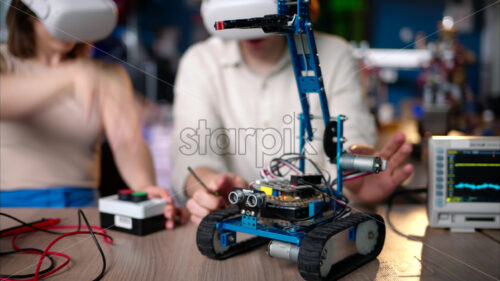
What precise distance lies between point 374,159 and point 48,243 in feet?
1.97

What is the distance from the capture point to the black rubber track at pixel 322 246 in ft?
2.03

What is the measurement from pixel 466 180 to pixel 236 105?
2.37 ft

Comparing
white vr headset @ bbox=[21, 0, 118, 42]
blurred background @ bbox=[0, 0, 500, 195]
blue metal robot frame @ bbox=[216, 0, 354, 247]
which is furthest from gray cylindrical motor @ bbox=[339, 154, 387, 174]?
blurred background @ bbox=[0, 0, 500, 195]

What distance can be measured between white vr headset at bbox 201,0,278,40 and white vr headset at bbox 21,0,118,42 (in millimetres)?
254

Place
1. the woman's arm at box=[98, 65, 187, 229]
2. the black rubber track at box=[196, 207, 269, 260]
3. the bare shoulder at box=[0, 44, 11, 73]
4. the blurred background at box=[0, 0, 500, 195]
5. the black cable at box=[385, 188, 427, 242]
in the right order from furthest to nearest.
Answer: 1. the blurred background at box=[0, 0, 500, 195]
2. the woman's arm at box=[98, 65, 187, 229]
3. the bare shoulder at box=[0, 44, 11, 73]
4. the black cable at box=[385, 188, 427, 242]
5. the black rubber track at box=[196, 207, 269, 260]

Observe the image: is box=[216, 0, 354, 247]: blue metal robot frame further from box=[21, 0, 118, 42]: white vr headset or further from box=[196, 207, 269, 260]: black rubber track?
box=[21, 0, 118, 42]: white vr headset

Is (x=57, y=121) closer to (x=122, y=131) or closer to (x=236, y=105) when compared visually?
(x=122, y=131)

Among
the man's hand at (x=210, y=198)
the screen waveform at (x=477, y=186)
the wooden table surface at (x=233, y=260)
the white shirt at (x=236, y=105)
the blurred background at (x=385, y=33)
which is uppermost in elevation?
the blurred background at (x=385, y=33)

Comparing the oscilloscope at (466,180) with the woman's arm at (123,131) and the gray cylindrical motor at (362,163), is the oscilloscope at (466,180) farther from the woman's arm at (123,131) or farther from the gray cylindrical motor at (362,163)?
the woman's arm at (123,131)

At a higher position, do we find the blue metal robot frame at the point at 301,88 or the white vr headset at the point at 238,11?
the white vr headset at the point at 238,11

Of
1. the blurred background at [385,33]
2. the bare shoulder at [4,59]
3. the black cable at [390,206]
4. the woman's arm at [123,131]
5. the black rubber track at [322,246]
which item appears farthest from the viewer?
the blurred background at [385,33]

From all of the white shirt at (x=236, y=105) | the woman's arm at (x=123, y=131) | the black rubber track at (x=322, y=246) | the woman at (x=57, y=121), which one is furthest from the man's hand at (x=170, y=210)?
the black rubber track at (x=322, y=246)

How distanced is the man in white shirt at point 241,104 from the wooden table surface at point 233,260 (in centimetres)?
24

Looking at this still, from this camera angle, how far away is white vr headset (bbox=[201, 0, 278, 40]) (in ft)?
2.57
